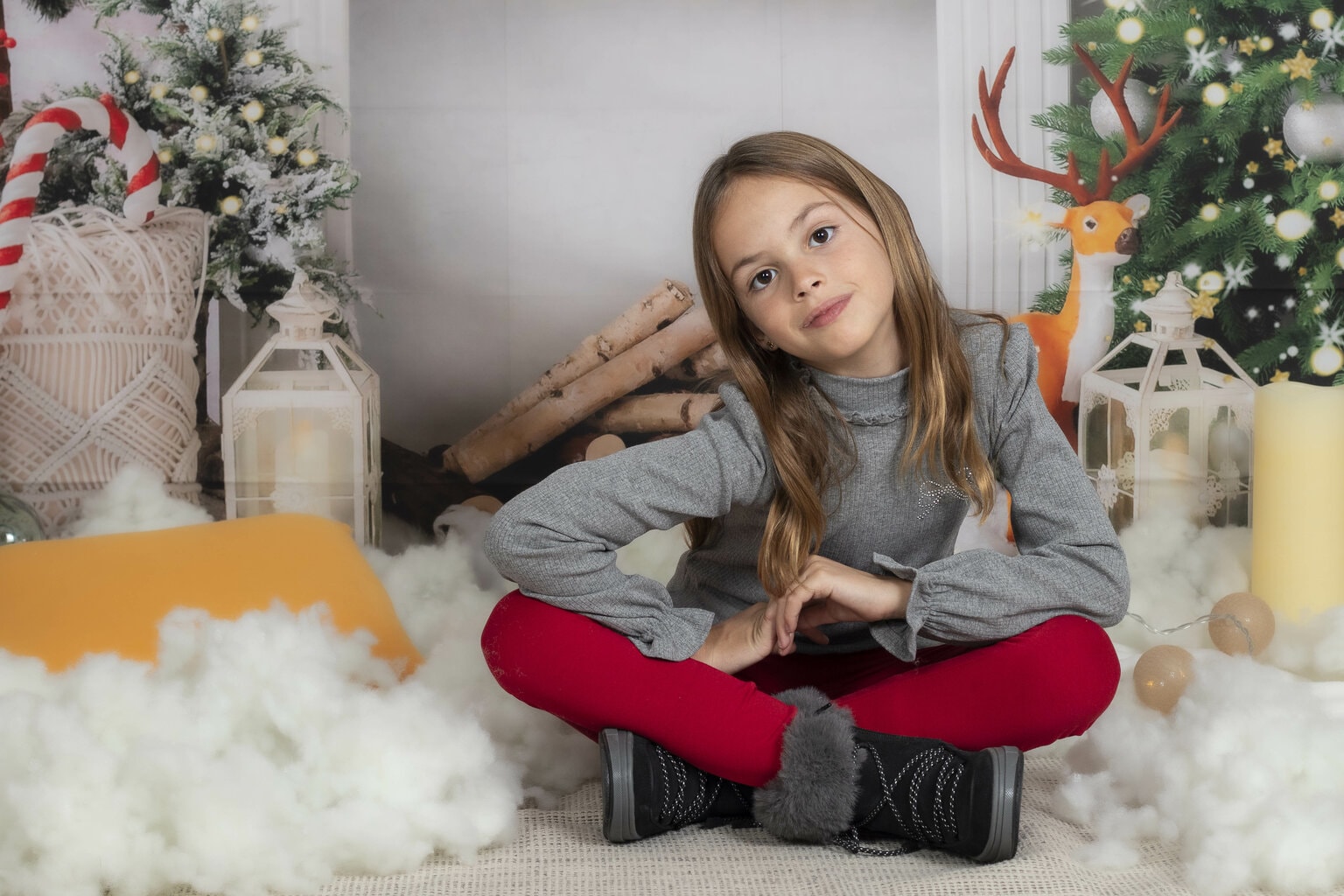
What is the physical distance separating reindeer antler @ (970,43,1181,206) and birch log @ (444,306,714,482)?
56 cm

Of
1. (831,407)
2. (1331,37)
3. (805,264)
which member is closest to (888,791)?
(831,407)

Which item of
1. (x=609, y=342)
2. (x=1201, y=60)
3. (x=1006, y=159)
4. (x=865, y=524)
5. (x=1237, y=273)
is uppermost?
(x=1201, y=60)

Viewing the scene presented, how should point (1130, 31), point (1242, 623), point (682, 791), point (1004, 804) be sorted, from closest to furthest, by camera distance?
point (1004, 804), point (682, 791), point (1242, 623), point (1130, 31)

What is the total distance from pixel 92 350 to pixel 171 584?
A: 550 mm

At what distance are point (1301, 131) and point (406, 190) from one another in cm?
144

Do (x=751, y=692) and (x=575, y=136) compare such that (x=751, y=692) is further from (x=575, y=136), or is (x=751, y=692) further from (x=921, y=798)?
(x=575, y=136)

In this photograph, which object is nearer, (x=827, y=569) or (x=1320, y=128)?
(x=827, y=569)

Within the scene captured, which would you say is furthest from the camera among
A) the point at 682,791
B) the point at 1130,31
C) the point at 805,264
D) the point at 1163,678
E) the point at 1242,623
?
the point at 1130,31

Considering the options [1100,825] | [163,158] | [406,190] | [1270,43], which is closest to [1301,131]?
[1270,43]

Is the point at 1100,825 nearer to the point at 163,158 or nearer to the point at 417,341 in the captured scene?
the point at 417,341

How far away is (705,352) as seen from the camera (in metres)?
1.88

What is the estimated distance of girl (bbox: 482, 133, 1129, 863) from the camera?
1.05 meters

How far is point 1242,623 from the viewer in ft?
5.02

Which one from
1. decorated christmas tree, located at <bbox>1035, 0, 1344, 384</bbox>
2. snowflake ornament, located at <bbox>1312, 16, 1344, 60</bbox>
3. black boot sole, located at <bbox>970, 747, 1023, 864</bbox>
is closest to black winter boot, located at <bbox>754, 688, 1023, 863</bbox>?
black boot sole, located at <bbox>970, 747, 1023, 864</bbox>
